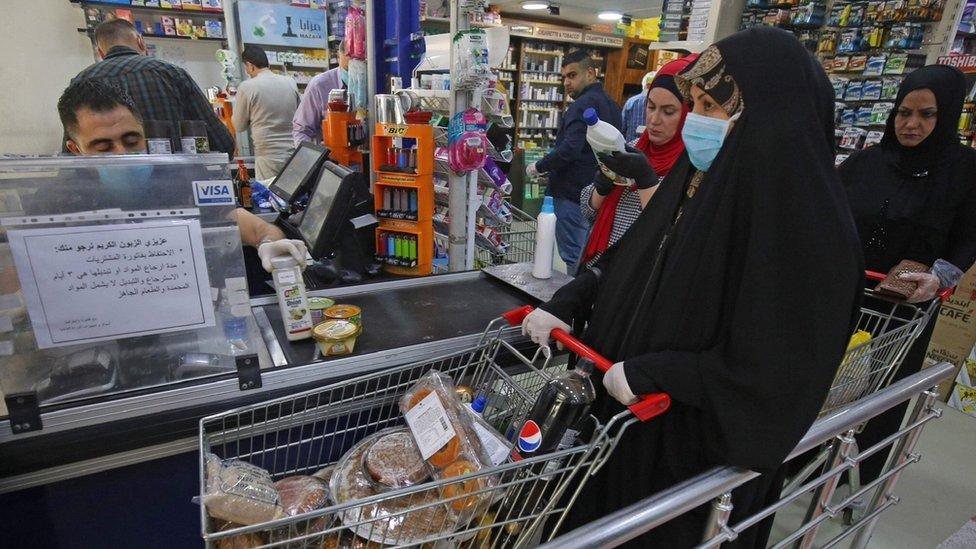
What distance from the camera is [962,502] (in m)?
2.49

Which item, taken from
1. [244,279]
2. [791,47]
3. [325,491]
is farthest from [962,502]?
[244,279]

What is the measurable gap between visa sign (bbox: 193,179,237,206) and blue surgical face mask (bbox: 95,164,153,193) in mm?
95

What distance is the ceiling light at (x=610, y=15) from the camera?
877cm

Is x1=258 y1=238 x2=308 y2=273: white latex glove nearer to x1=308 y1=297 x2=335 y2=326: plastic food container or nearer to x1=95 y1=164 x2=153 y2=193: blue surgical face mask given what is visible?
x1=308 y1=297 x2=335 y2=326: plastic food container

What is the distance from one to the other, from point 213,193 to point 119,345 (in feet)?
1.37

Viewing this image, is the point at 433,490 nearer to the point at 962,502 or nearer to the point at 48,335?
the point at 48,335

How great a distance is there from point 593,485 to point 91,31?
803 centimetres

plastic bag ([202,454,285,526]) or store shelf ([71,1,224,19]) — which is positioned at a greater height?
store shelf ([71,1,224,19])

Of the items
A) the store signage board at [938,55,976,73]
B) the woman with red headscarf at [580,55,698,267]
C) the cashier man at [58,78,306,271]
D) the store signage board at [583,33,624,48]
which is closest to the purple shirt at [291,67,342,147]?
the cashier man at [58,78,306,271]

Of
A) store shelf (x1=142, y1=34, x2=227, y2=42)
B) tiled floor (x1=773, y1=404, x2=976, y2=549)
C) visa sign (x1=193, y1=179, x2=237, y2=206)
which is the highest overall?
store shelf (x1=142, y1=34, x2=227, y2=42)

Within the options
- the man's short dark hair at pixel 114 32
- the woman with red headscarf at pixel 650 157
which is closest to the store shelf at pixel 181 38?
the man's short dark hair at pixel 114 32

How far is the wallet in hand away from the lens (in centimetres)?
172

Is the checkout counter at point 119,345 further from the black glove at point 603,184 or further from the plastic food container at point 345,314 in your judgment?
the black glove at point 603,184

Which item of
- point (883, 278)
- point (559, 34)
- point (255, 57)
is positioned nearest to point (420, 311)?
point (883, 278)
